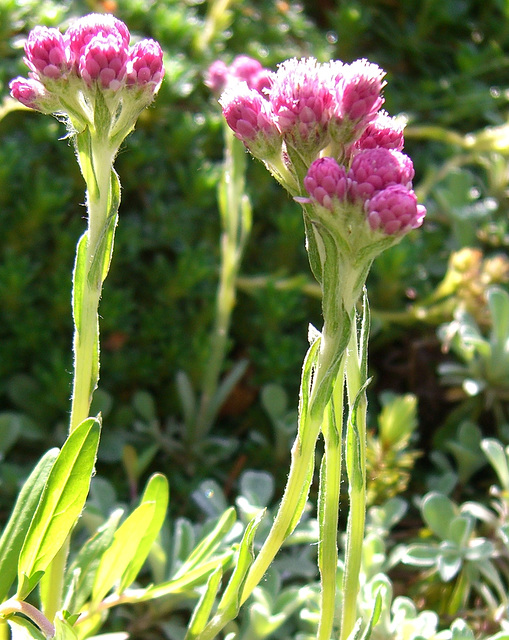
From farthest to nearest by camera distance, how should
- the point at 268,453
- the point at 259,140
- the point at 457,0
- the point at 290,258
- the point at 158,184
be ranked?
the point at 457,0 < the point at 290,258 < the point at 158,184 < the point at 268,453 < the point at 259,140

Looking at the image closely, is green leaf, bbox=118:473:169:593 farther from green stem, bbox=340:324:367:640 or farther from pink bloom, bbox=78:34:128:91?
pink bloom, bbox=78:34:128:91

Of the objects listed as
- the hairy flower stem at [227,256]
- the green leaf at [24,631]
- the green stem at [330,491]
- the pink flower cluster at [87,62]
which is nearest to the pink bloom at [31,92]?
the pink flower cluster at [87,62]

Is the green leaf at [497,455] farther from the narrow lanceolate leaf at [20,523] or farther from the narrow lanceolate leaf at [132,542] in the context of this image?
the narrow lanceolate leaf at [20,523]

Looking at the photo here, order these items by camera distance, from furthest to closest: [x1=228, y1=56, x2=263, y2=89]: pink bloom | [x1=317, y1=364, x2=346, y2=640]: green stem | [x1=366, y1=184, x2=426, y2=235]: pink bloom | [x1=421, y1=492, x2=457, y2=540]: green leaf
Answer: [x1=228, y1=56, x2=263, y2=89]: pink bloom → [x1=421, y1=492, x2=457, y2=540]: green leaf → [x1=317, y1=364, x2=346, y2=640]: green stem → [x1=366, y1=184, x2=426, y2=235]: pink bloom

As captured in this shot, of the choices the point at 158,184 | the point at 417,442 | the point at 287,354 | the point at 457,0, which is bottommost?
the point at 417,442

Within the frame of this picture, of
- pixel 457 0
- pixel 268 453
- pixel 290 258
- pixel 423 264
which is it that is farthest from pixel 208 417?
pixel 457 0

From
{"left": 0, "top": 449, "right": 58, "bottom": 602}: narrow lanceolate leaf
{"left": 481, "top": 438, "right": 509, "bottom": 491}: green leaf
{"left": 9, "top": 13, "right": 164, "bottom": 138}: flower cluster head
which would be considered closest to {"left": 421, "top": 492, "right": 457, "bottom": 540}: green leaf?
{"left": 481, "top": 438, "right": 509, "bottom": 491}: green leaf

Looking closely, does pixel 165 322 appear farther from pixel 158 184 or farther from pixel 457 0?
pixel 457 0
